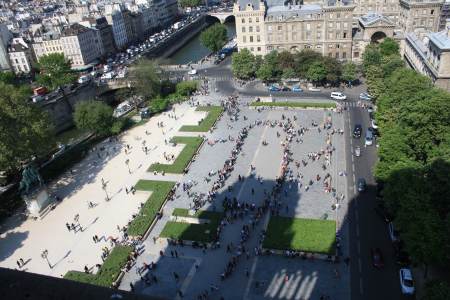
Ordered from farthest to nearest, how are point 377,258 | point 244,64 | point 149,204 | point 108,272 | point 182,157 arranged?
point 244,64, point 182,157, point 149,204, point 108,272, point 377,258

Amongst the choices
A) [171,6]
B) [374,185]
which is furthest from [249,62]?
[171,6]

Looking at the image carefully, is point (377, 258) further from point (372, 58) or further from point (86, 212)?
point (372, 58)

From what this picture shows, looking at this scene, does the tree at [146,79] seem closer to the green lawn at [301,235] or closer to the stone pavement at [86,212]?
the stone pavement at [86,212]

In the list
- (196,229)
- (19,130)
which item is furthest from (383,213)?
(19,130)

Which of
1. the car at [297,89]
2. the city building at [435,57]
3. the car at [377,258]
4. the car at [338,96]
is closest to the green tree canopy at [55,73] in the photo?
the car at [297,89]

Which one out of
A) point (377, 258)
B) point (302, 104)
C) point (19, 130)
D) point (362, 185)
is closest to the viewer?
point (377, 258)

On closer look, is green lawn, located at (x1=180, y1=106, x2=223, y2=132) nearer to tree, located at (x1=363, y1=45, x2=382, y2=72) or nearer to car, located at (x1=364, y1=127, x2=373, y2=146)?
car, located at (x1=364, y1=127, x2=373, y2=146)
